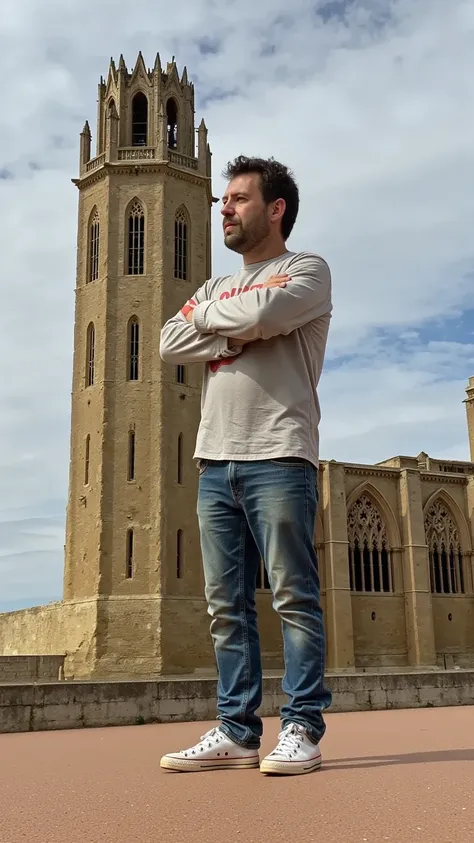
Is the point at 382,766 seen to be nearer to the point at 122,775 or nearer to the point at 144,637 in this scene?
the point at 122,775

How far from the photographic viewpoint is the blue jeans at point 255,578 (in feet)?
11.2

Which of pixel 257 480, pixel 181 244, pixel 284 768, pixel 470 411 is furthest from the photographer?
pixel 470 411

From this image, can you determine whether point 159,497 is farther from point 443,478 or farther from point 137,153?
point 443,478

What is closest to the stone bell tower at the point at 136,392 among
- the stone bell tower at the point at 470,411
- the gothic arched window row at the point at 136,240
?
the gothic arched window row at the point at 136,240

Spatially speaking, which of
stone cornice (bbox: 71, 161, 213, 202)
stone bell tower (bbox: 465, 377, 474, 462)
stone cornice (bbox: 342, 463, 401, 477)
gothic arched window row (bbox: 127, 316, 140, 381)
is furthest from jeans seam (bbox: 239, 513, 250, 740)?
stone bell tower (bbox: 465, 377, 474, 462)

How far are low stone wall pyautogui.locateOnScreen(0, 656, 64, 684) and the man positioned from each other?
68.6ft

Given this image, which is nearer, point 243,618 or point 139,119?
point 243,618

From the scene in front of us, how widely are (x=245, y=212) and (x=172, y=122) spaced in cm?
3017

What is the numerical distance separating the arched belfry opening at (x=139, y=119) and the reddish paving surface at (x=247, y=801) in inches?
1190

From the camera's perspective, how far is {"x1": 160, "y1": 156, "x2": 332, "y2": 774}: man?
11.2 ft

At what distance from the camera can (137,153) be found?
30.3m

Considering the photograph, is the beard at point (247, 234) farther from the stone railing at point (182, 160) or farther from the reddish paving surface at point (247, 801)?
the stone railing at point (182, 160)

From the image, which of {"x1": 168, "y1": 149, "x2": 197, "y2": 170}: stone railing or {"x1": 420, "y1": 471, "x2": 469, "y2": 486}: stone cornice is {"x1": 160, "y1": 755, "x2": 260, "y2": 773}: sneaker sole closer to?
{"x1": 168, "y1": 149, "x2": 197, "y2": 170}: stone railing

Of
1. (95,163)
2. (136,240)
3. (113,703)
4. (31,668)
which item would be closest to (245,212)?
(113,703)
